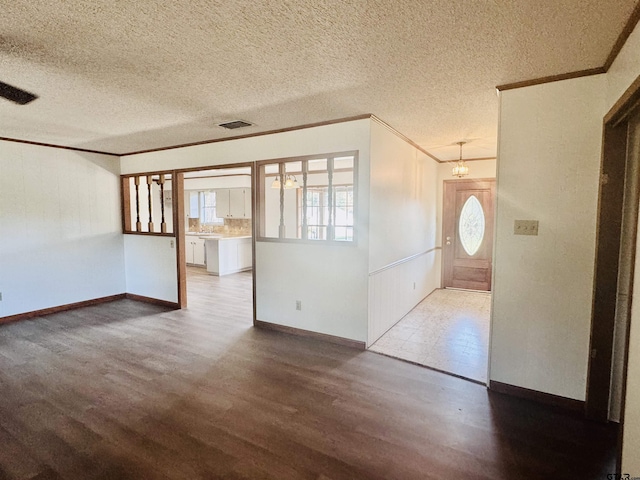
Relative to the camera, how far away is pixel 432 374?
3020 mm

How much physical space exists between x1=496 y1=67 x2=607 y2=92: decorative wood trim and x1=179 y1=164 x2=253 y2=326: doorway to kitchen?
188 inches

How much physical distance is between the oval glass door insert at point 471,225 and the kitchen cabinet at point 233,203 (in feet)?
17.1

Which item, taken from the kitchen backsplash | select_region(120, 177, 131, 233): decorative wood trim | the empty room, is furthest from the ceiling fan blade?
the kitchen backsplash

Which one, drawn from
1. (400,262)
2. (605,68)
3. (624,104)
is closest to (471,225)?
(400,262)

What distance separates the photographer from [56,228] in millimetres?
4871

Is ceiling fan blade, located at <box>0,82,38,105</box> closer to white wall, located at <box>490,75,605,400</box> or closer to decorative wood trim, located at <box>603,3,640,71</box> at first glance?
Result: white wall, located at <box>490,75,605,400</box>

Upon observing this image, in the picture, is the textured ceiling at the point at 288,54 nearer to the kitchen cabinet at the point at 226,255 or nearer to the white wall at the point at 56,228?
the white wall at the point at 56,228

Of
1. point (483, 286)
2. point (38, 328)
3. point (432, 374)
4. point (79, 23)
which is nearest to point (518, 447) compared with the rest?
point (432, 374)

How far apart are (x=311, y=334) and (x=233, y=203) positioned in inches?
231

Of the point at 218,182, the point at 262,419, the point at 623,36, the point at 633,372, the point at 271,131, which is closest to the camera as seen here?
the point at 633,372

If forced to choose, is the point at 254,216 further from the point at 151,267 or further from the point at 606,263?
the point at 606,263

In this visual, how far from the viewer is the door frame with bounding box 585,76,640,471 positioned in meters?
2.20

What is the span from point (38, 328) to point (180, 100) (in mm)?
3607

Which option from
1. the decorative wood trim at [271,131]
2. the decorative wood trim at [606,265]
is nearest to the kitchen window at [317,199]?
the decorative wood trim at [271,131]
